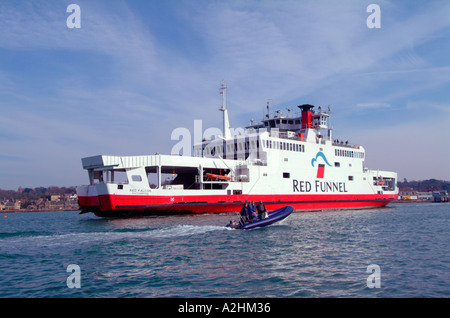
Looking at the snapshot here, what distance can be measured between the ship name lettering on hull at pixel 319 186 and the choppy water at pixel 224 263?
1781 centimetres

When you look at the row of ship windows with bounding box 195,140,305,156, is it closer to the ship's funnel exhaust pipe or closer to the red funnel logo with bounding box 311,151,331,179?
the red funnel logo with bounding box 311,151,331,179

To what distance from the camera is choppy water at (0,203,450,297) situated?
9891mm

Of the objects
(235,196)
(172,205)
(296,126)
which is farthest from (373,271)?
(296,126)

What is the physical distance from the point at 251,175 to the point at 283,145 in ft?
17.5

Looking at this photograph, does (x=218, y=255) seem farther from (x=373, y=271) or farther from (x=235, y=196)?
(x=235, y=196)

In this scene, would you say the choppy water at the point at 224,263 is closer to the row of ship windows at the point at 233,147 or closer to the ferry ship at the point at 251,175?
the ferry ship at the point at 251,175

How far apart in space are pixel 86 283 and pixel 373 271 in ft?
28.0

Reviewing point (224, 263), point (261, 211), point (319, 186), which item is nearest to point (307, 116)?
point (319, 186)

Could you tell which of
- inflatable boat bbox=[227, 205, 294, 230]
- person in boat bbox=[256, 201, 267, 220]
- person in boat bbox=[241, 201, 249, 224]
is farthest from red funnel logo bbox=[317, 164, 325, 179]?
person in boat bbox=[241, 201, 249, 224]

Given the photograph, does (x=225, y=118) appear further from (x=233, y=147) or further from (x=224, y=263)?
(x=224, y=263)

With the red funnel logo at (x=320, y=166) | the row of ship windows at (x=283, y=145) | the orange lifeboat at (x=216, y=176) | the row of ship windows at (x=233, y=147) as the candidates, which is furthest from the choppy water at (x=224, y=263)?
the red funnel logo at (x=320, y=166)

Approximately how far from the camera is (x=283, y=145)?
37719 mm

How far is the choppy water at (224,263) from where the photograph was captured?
9.89 m

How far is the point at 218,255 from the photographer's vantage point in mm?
14148
